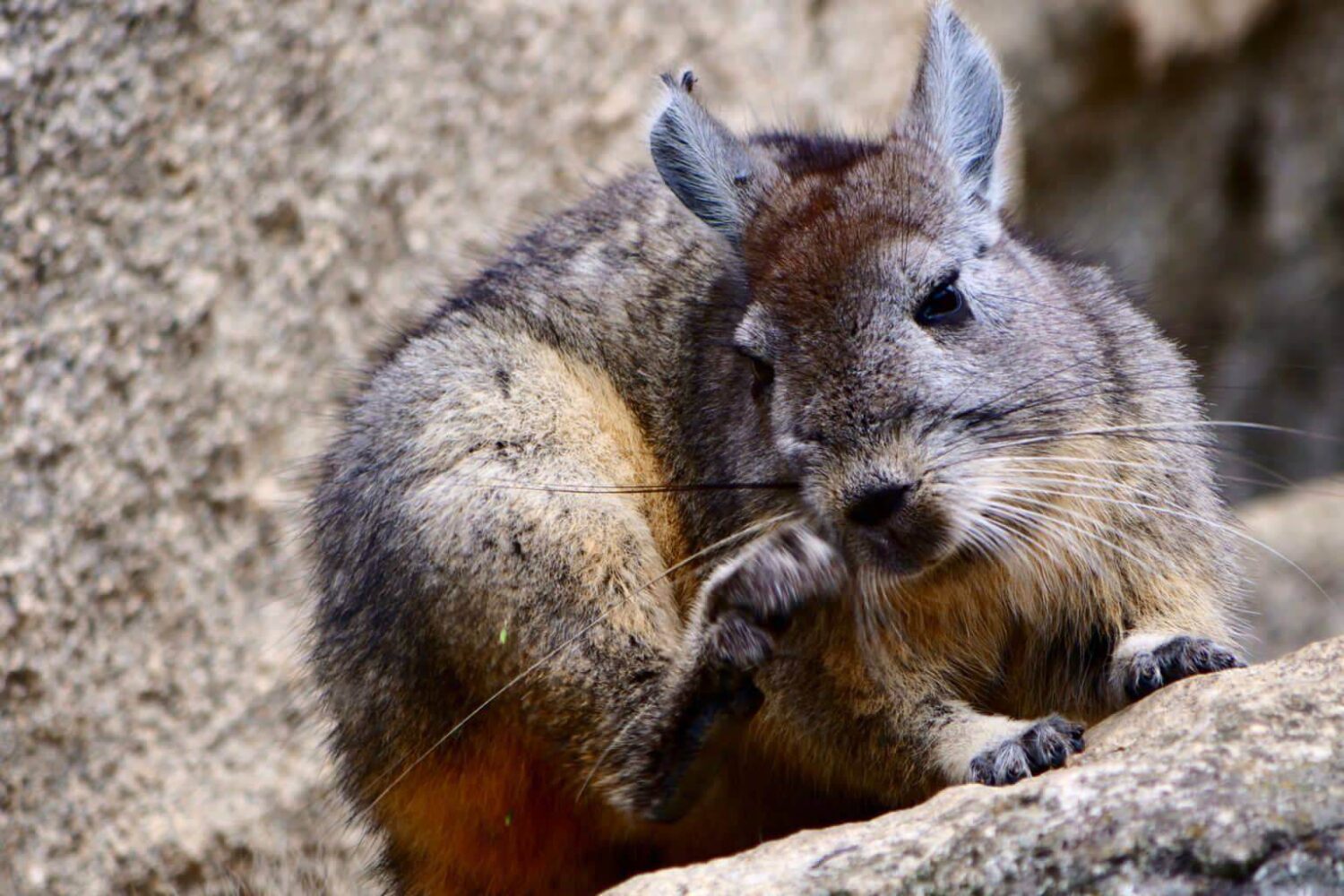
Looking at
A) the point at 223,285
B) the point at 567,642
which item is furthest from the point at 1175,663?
the point at 223,285

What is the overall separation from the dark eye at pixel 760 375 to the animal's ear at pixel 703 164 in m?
0.52

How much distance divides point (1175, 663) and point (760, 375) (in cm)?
146

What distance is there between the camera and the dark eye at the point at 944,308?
15.2ft

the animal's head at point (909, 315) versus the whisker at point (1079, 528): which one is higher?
the animal's head at point (909, 315)

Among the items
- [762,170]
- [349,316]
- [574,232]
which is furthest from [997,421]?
[349,316]

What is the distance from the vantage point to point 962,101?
538cm

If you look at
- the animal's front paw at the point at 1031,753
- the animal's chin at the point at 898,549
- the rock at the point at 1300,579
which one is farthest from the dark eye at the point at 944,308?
the rock at the point at 1300,579

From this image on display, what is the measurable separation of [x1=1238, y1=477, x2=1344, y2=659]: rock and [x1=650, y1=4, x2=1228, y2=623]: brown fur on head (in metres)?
4.30

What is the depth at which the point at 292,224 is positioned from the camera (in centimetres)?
684

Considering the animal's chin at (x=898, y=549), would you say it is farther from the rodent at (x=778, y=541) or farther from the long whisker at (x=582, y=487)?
the long whisker at (x=582, y=487)

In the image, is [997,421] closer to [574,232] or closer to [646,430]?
[646,430]

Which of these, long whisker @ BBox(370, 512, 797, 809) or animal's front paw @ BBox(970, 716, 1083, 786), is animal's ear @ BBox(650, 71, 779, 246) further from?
animal's front paw @ BBox(970, 716, 1083, 786)

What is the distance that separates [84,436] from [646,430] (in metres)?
2.33

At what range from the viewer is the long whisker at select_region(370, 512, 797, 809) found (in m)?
4.59
